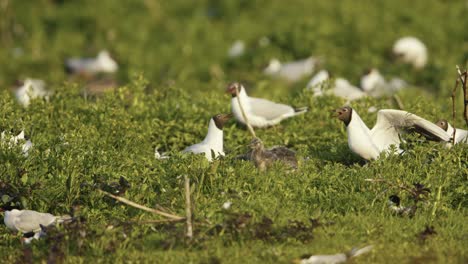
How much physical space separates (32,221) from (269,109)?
12.6ft

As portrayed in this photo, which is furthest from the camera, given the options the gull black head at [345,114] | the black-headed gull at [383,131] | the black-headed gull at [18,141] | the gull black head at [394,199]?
the gull black head at [345,114]

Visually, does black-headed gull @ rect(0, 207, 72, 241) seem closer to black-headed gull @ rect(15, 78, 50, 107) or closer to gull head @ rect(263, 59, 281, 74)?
black-headed gull @ rect(15, 78, 50, 107)

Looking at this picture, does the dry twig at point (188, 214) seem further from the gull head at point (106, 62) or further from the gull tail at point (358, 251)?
the gull head at point (106, 62)

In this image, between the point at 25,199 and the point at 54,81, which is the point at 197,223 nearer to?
the point at 25,199

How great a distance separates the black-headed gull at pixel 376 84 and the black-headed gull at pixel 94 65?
516 centimetres

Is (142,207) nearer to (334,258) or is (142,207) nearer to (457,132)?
(334,258)

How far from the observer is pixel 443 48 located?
1606cm

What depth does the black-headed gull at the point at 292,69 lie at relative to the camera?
14.9m

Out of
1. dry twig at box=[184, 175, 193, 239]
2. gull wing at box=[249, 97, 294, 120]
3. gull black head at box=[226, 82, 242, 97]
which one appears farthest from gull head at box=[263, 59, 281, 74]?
dry twig at box=[184, 175, 193, 239]

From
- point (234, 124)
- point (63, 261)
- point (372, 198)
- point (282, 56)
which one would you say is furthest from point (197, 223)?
point (282, 56)

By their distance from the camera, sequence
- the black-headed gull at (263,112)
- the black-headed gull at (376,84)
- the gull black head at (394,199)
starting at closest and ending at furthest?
the gull black head at (394,199)
the black-headed gull at (263,112)
the black-headed gull at (376,84)

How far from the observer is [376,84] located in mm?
13477

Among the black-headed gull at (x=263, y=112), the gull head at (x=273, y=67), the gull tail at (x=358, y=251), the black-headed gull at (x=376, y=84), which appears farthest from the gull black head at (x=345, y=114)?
the gull head at (x=273, y=67)

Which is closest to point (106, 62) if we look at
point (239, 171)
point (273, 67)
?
point (273, 67)
